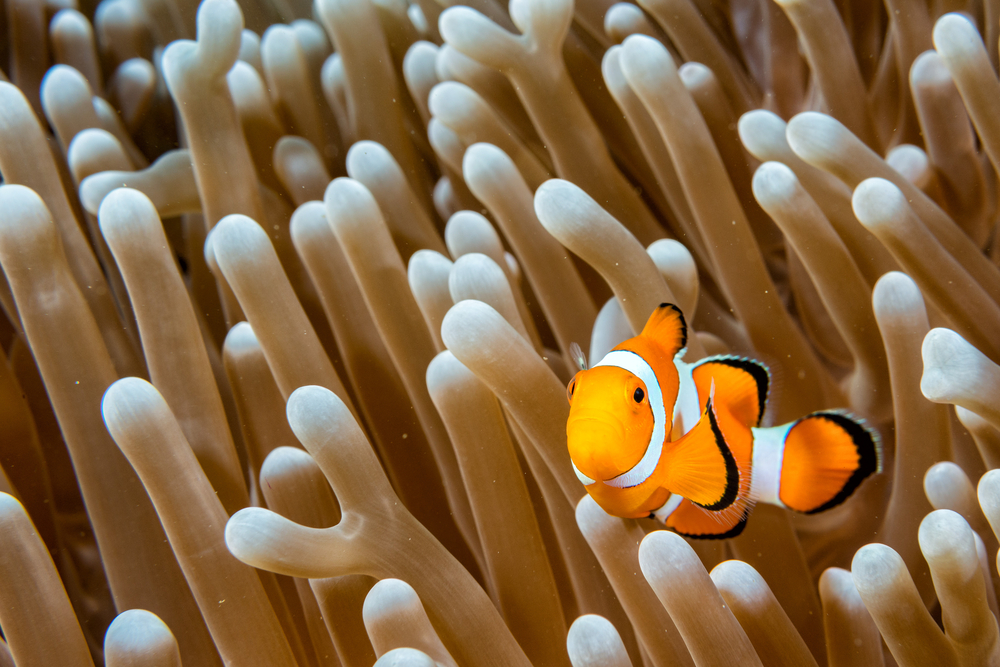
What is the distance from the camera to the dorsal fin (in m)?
0.60

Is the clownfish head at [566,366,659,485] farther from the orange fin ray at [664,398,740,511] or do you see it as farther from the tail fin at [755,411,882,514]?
the tail fin at [755,411,882,514]

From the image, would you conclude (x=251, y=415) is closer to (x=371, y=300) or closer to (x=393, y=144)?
(x=371, y=300)

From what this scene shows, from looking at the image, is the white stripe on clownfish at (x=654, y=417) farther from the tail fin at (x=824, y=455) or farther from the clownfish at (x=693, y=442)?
the tail fin at (x=824, y=455)

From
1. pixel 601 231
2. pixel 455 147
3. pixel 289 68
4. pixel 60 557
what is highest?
pixel 289 68

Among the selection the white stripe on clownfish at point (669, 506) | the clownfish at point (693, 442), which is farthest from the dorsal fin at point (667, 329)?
the white stripe on clownfish at point (669, 506)

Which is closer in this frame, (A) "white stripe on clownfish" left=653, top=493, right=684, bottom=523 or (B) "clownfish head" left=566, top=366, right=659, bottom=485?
(B) "clownfish head" left=566, top=366, right=659, bottom=485

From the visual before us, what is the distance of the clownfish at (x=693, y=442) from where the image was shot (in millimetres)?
506

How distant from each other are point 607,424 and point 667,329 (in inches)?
5.9

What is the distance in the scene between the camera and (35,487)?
855 mm

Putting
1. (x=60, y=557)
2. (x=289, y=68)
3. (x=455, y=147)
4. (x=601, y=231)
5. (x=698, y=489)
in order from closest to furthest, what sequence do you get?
(x=698, y=489) → (x=601, y=231) → (x=60, y=557) → (x=455, y=147) → (x=289, y=68)

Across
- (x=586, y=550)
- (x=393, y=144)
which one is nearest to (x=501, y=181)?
(x=393, y=144)

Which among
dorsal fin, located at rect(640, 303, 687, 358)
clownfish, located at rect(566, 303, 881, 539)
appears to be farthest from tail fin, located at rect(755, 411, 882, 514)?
dorsal fin, located at rect(640, 303, 687, 358)

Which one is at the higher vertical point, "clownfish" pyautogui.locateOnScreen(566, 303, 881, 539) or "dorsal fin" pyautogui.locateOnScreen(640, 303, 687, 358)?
"dorsal fin" pyautogui.locateOnScreen(640, 303, 687, 358)

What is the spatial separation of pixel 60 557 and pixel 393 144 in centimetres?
70
